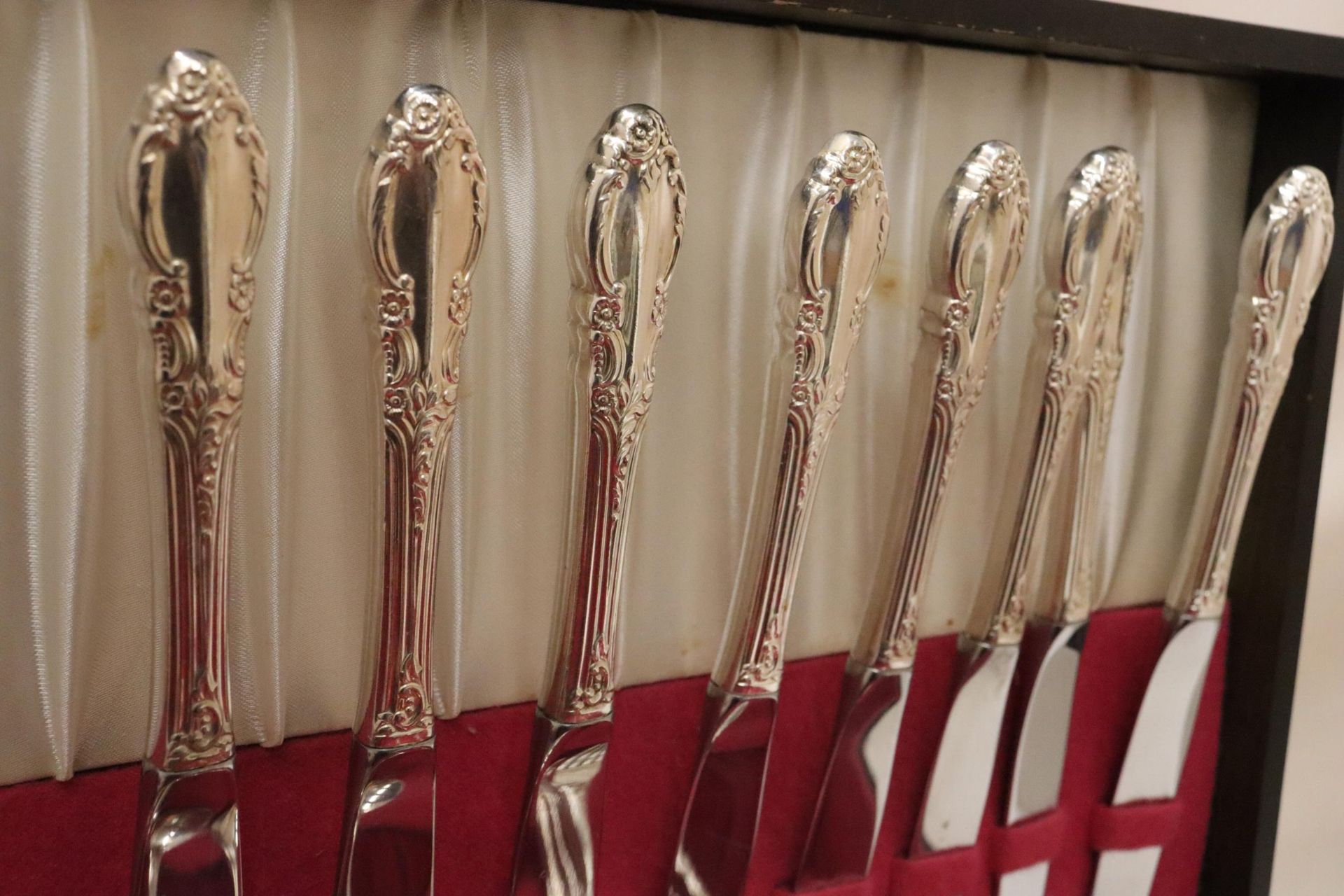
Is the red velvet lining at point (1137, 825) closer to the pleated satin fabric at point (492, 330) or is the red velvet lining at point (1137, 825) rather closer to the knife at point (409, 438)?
the pleated satin fabric at point (492, 330)

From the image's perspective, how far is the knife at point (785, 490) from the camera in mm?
352

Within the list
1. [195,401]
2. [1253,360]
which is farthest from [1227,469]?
[195,401]

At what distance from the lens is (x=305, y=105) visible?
1.10ft

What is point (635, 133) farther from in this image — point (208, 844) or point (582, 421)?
point (208, 844)

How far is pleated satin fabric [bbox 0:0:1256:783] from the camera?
1.04 feet

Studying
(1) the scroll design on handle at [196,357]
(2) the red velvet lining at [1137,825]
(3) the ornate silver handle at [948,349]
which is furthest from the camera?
(2) the red velvet lining at [1137,825]

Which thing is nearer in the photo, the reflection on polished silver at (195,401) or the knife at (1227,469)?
the reflection on polished silver at (195,401)

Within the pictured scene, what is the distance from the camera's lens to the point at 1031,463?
437 millimetres

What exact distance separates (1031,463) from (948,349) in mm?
75

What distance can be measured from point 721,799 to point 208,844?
17 cm

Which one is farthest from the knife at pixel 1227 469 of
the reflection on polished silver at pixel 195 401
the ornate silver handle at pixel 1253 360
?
the reflection on polished silver at pixel 195 401

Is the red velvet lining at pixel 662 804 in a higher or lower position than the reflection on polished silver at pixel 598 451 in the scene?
lower

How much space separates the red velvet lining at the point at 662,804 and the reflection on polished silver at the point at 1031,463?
0.02 meters

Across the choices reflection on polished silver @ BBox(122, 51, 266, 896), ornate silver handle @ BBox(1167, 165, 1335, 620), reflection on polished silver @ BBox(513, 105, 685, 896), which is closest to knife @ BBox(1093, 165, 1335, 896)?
ornate silver handle @ BBox(1167, 165, 1335, 620)
